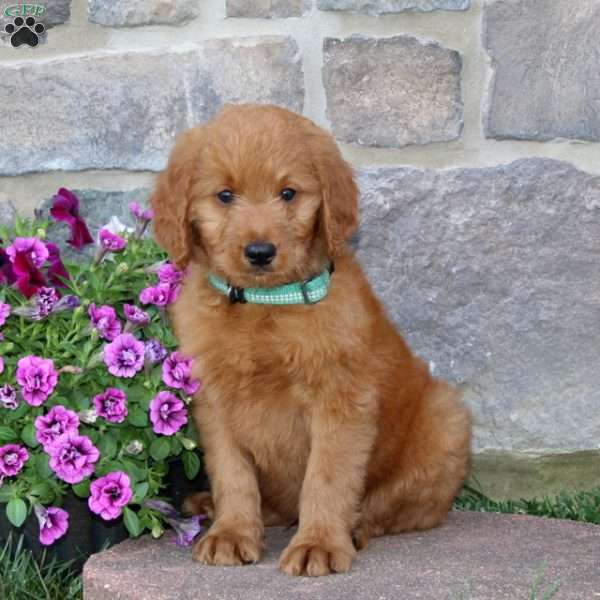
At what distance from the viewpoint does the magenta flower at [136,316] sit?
13.6 feet

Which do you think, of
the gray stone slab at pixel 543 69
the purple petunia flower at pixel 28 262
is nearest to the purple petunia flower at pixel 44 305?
the purple petunia flower at pixel 28 262

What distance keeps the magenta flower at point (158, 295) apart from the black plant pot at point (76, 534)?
27.5 inches

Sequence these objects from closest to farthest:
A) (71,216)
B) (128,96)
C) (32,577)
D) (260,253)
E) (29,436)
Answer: (260,253), (32,577), (29,436), (71,216), (128,96)

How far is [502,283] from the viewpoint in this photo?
4.59 metres

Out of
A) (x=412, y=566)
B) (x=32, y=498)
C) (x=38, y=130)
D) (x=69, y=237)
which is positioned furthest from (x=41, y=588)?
(x=38, y=130)

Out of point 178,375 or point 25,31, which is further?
point 25,31

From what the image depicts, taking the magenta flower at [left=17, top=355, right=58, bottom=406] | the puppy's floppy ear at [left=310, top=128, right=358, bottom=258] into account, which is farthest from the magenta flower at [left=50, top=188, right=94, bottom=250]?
the puppy's floppy ear at [left=310, top=128, right=358, bottom=258]

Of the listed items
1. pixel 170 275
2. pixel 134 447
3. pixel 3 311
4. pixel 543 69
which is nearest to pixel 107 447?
pixel 134 447

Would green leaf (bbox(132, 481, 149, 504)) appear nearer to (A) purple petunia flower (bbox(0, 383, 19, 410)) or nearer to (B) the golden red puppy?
(B) the golden red puppy

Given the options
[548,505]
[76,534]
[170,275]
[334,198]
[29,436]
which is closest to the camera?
[334,198]

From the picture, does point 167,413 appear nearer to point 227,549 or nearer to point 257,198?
point 227,549

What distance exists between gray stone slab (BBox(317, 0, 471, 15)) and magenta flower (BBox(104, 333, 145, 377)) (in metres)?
1.46

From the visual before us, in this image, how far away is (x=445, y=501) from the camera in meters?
4.13

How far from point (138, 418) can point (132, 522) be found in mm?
333
